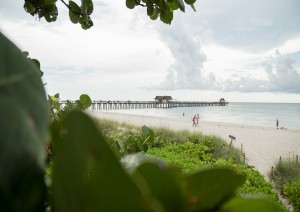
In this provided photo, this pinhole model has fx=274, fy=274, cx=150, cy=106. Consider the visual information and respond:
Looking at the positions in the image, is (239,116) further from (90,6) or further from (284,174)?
(90,6)

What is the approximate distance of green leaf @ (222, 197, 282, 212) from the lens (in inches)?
9.5

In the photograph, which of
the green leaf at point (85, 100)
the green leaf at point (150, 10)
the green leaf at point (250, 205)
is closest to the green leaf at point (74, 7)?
the green leaf at point (150, 10)

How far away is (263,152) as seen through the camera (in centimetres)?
1736

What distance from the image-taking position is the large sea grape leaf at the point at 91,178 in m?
0.17

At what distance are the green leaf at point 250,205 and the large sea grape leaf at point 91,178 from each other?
11 centimetres

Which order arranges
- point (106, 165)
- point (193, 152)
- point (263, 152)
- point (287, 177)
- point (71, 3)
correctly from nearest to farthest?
1. point (106, 165)
2. point (71, 3)
3. point (287, 177)
4. point (193, 152)
5. point (263, 152)

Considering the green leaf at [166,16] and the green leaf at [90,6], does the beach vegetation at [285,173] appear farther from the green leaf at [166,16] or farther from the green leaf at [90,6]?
the green leaf at [90,6]

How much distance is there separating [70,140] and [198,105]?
7967 cm

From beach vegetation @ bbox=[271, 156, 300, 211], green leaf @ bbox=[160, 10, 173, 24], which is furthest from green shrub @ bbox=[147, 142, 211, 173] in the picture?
green leaf @ bbox=[160, 10, 173, 24]

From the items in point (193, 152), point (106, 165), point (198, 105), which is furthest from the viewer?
point (198, 105)

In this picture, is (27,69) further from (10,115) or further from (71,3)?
(71,3)

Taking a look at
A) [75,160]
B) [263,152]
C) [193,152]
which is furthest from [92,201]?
[263,152]

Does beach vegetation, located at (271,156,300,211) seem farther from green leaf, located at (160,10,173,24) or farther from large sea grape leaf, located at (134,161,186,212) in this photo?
large sea grape leaf, located at (134,161,186,212)

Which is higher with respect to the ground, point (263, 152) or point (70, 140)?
point (70, 140)
